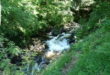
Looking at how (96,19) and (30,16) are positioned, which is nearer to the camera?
(96,19)

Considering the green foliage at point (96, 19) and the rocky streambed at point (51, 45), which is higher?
the green foliage at point (96, 19)

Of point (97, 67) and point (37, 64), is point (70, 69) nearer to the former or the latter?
point (97, 67)

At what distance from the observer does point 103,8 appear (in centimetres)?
919

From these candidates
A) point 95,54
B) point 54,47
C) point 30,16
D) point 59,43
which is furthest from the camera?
point 59,43

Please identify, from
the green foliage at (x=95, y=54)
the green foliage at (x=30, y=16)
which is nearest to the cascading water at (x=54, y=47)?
the green foliage at (x=30, y=16)

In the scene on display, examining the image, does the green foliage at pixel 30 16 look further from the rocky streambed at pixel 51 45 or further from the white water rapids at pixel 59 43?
the white water rapids at pixel 59 43

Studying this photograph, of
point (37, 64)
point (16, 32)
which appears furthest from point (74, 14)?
point (37, 64)

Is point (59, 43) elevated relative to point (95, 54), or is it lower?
lower

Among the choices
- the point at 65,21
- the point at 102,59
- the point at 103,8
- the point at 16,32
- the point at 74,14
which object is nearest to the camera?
the point at 102,59

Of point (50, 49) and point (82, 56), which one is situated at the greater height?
point (82, 56)

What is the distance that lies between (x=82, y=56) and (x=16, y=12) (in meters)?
4.19

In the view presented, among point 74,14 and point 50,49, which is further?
point 74,14

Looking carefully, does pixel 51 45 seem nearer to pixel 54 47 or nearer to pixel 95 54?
pixel 54 47

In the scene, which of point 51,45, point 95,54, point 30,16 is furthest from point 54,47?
point 95,54
